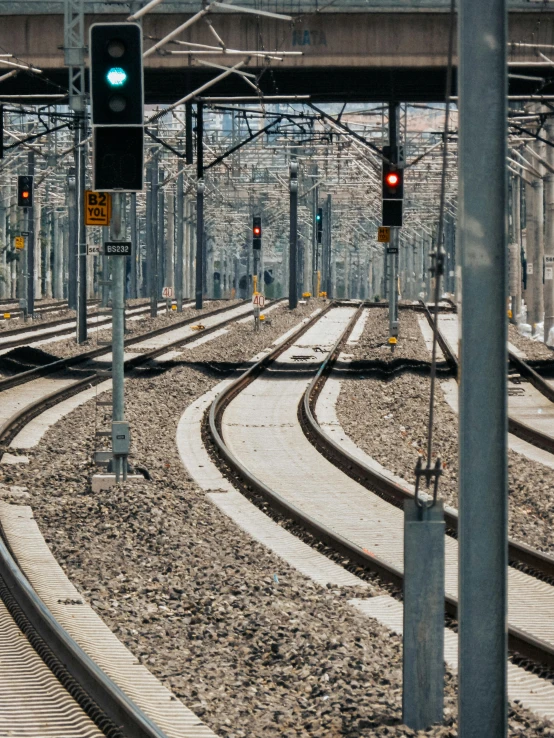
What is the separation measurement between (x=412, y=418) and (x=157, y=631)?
516 inches

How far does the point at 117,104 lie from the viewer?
11828 millimetres

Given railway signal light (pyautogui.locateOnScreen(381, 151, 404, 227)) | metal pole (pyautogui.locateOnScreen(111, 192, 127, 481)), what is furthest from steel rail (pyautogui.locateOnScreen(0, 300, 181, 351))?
metal pole (pyautogui.locateOnScreen(111, 192, 127, 481))

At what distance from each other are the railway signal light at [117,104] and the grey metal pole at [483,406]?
6.76 metres

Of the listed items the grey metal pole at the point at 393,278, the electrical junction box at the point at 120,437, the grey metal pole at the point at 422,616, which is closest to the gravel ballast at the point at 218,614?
the grey metal pole at the point at 422,616

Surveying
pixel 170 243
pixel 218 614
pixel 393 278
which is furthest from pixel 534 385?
pixel 170 243

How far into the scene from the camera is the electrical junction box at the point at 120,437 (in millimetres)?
13281

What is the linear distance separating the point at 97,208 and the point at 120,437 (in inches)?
112

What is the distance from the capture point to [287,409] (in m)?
22.8

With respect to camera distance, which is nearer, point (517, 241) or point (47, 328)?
point (47, 328)

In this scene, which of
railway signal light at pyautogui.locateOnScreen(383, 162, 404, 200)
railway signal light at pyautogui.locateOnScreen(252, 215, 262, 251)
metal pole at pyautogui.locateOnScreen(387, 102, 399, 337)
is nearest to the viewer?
metal pole at pyautogui.locateOnScreen(387, 102, 399, 337)

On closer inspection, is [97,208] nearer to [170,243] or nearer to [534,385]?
[534,385]

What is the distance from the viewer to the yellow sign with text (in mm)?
14117

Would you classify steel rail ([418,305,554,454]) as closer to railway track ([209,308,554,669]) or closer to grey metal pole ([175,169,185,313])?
railway track ([209,308,554,669])

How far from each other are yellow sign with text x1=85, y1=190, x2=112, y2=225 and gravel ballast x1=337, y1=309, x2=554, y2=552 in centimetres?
477
